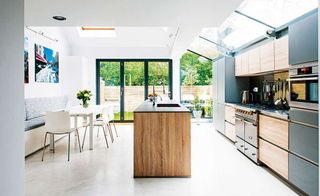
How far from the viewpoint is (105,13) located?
3.73 meters

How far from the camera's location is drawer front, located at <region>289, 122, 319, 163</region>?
253cm

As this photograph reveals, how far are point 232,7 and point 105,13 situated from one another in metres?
1.77

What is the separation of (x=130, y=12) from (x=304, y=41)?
2.26 meters

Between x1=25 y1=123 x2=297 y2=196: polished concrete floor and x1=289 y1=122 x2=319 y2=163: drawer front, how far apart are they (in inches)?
20.9

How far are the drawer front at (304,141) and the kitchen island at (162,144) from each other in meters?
1.22

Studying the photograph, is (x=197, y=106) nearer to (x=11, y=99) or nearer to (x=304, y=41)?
(x=304, y=41)

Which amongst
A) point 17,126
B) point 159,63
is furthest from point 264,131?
point 159,63

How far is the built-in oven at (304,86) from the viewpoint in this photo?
2580 millimetres

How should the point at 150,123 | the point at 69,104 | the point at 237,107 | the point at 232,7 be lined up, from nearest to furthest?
1. the point at 232,7
2. the point at 150,123
3. the point at 237,107
4. the point at 69,104

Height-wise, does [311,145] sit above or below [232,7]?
below

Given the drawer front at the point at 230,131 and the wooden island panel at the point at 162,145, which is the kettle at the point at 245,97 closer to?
the drawer front at the point at 230,131

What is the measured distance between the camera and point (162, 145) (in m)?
3.42

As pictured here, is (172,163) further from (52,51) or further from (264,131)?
(52,51)

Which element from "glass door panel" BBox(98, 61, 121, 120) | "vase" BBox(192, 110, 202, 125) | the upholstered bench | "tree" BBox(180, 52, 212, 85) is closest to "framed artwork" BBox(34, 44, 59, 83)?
the upholstered bench
